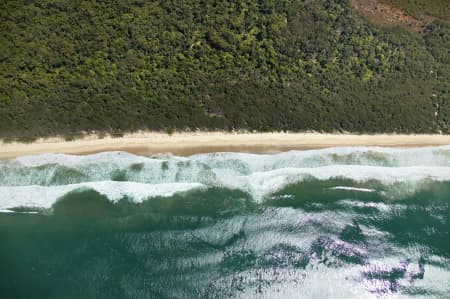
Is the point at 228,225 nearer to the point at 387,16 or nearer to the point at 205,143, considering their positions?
the point at 205,143

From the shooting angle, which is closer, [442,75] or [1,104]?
[1,104]

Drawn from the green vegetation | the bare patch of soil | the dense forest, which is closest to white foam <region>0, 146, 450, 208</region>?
the dense forest

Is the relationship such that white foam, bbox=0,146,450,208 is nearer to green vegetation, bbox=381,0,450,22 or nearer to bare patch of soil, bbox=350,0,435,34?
bare patch of soil, bbox=350,0,435,34

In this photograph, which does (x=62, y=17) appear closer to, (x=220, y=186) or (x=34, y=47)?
(x=34, y=47)

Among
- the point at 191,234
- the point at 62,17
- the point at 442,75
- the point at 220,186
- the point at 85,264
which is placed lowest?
the point at 85,264

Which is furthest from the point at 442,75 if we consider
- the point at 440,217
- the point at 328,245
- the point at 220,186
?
the point at 220,186

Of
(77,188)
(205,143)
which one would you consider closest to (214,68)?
(205,143)
